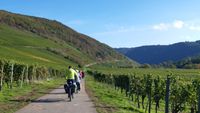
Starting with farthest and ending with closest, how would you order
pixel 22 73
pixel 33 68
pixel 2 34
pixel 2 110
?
pixel 2 34 → pixel 33 68 → pixel 22 73 → pixel 2 110

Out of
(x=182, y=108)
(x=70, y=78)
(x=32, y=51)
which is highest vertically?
(x=32, y=51)

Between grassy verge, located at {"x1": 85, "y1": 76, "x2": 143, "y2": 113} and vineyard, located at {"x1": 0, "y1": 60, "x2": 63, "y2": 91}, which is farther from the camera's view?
vineyard, located at {"x1": 0, "y1": 60, "x2": 63, "y2": 91}

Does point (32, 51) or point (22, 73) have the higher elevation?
point (32, 51)

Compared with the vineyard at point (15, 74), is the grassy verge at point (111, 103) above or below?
below

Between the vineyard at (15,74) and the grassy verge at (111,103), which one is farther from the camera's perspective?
the vineyard at (15,74)

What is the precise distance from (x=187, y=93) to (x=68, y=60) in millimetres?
170674

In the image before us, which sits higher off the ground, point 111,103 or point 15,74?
point 15,74

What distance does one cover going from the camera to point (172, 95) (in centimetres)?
3092

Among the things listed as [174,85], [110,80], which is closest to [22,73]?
[174,85]

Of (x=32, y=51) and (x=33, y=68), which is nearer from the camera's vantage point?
(x=33, y=68)

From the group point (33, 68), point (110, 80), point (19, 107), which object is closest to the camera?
point (19, 107)

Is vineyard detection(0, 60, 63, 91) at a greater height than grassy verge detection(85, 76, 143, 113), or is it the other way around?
vineyard detection(0, 60, 63, 91)

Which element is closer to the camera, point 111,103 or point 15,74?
point 111,103

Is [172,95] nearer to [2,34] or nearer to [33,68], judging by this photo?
[33,68]
